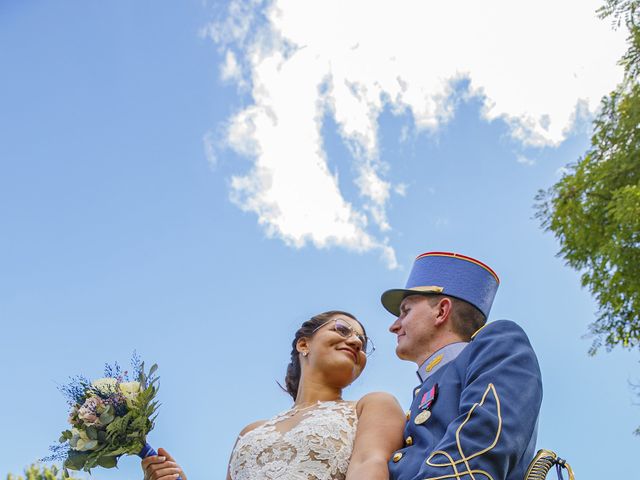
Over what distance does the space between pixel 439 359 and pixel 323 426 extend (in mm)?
663

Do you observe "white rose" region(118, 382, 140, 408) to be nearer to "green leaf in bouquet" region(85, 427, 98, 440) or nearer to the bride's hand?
"green leaf in bouquet" region(85, 427, 98, 440)

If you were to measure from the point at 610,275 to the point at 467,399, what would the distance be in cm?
841

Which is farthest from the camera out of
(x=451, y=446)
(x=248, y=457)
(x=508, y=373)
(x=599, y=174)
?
(x=599, y=174)

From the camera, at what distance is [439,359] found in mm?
3494

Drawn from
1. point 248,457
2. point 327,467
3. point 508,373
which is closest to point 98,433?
point 248,457

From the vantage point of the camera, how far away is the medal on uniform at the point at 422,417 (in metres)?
3.13

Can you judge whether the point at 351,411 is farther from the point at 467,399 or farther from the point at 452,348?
the point at 467,399

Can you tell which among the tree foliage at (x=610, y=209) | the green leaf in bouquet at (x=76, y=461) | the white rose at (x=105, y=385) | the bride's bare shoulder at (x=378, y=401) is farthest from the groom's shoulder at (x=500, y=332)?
the tree foliage at (x=610, y=209)

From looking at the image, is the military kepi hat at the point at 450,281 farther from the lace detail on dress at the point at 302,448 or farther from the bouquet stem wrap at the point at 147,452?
the bouquet stem wrap at the point at 147,452

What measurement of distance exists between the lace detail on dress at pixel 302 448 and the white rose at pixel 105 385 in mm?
692

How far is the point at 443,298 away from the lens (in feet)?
12.7

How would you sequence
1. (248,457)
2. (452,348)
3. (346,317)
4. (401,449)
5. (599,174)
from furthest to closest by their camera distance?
(599,174) → (346,317) → (248,457) → (452,348) → (401,449)

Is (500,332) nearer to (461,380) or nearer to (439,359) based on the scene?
(461,380)

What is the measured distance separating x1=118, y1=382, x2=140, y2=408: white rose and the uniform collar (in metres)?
1.41
